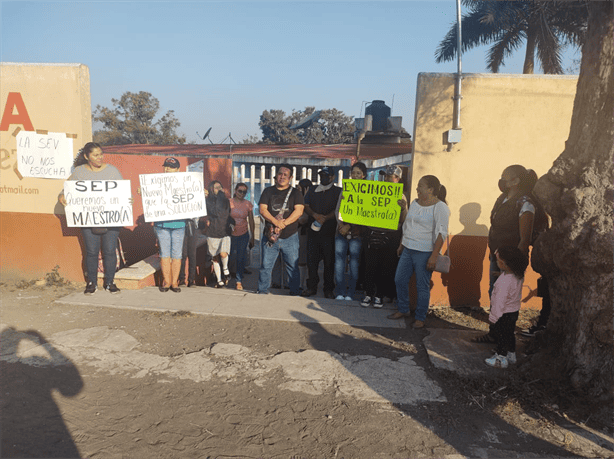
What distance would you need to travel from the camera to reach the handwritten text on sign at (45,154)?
6738 millimetres

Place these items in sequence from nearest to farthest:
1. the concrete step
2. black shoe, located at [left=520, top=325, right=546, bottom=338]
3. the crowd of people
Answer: the crowd of people < black shoe, located at [left=520, top=325, right=546, bottom=338] < the concrete step

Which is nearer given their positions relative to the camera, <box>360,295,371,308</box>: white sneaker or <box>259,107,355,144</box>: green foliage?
<box>360,295,371,308</box>: white sneaker

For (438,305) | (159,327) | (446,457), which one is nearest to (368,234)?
(438,305)

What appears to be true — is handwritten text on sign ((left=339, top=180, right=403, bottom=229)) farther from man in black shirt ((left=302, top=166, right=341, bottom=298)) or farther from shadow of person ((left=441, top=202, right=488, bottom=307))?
shadow of person ((left=441, top=202, right=488, bottom=307))

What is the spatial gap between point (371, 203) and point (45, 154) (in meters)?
4.97

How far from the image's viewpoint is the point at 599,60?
3725mm

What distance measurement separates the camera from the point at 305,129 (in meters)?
38.9

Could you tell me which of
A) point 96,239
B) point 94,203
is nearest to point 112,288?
point 96,239

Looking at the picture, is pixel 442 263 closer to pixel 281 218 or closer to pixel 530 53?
pixel 281 218

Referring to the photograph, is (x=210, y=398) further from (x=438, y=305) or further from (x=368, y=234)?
(x=438, y=305)

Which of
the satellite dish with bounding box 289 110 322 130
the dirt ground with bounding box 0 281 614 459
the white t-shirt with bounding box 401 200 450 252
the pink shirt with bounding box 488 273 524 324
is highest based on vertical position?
the satellite dish with bounding box 289 110 322 130

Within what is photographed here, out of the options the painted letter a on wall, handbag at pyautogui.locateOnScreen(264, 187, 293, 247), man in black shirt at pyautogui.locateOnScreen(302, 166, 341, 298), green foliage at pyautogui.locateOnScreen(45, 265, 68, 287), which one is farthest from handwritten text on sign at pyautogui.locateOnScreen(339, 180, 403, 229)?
the painted letter a on wall

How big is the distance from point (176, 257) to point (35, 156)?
2.79 m

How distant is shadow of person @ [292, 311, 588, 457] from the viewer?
10.3 feet
